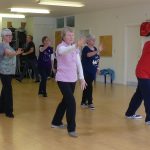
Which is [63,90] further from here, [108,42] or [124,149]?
[108,42]

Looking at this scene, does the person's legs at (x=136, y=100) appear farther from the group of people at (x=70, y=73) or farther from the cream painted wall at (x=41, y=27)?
the cream painted wall at (x=41, y=27)

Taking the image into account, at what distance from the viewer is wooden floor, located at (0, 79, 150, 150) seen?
13.5ft

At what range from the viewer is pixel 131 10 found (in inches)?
423

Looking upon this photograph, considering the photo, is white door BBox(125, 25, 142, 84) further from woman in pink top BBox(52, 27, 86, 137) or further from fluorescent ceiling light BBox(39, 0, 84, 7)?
woman in pink top BBox(52, 27, 86, 137)

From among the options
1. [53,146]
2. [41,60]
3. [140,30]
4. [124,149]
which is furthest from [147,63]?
[140,30]

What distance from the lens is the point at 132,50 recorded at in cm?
1096

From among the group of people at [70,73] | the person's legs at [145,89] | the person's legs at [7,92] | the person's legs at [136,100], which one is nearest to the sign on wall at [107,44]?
the group of people at [70,73]

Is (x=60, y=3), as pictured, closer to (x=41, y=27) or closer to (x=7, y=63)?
(x=41, y=27)

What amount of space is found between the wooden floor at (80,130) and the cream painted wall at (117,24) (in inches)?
168

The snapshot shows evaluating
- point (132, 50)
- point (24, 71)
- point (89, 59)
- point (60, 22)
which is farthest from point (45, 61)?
point (60, 22)

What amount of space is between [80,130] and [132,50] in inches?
258

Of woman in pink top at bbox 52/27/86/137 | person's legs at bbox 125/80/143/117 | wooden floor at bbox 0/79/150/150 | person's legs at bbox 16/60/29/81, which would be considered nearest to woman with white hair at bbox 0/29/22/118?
wooden floor at bbox 0/79/150/150

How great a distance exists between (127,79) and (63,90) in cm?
699

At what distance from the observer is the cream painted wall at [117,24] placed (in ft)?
34.6
